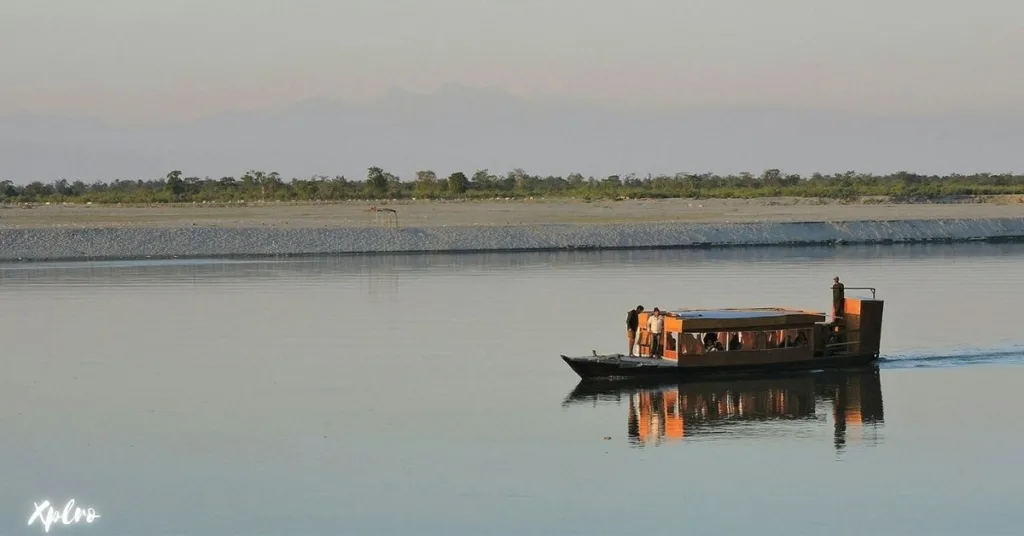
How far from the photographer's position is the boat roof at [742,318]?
28453 mm

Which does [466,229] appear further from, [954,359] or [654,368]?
[654,368]

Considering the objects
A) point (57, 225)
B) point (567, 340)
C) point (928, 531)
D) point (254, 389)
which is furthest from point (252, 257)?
point (928, 531)

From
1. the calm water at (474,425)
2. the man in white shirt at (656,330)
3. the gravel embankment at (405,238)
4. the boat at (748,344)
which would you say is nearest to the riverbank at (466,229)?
the gravel embankment at (405,238)

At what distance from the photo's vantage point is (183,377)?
28234 mm

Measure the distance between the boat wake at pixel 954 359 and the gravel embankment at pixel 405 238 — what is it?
145ft

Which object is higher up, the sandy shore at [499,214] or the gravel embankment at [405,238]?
the sandy shore at [499,214]

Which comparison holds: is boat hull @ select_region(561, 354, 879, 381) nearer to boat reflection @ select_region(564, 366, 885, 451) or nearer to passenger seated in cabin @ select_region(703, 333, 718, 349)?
boat reflection @ select_region(564, 366, 885, 451)

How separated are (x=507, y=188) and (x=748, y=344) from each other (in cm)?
12860

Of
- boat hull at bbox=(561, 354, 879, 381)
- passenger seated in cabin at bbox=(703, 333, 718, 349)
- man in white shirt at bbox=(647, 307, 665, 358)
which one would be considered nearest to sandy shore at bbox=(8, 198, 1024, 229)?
man in white shirt at bbox=(647, 307, 665, 358)

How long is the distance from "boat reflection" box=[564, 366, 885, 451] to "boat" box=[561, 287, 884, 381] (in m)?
0.25

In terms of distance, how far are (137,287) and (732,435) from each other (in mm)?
33263

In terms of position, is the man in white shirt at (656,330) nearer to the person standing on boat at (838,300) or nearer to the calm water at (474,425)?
the calm water at (474,425)

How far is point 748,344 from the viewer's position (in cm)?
2919

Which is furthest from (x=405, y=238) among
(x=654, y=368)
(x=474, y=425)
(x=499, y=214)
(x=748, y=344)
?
(x=474, y=425)
